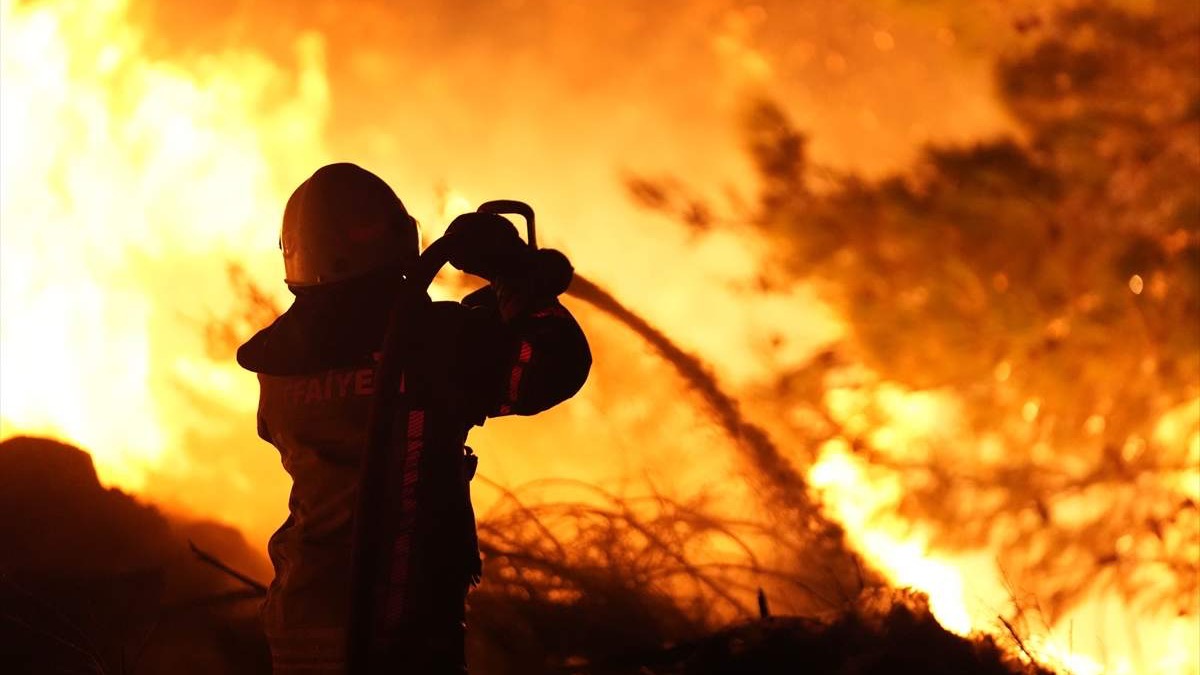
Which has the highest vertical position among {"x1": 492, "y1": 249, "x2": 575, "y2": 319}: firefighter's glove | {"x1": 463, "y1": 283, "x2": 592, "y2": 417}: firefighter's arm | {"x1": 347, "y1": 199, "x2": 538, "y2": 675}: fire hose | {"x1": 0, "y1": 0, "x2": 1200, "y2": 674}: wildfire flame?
{"x1": 0, "y1": 0, "x2": 1200, "y2": 674}: wildfire flame

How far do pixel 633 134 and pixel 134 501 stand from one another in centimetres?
359

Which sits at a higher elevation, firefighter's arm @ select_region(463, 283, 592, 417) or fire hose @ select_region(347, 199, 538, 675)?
firefighter's arm @ select_region(463, 283, 592, 417)

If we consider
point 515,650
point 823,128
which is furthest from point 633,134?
point 515,650

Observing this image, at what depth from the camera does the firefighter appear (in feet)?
7.86

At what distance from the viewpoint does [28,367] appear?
19.7 ft

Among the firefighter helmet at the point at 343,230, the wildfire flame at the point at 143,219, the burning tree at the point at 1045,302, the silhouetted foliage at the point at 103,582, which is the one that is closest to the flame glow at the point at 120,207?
the wildfire flame at the point at 143,219

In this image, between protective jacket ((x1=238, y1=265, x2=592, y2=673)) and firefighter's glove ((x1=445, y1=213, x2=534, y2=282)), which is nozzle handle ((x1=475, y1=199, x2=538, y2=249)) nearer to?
firefighter's glove ((x1=445, y1=213, x2=534, y2=282))

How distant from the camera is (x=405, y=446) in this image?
241 centimetres

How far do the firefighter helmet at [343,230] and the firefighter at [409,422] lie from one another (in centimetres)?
12

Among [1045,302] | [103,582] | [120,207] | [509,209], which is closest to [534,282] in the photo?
[509,209]

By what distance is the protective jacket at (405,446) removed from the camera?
7.89 feet

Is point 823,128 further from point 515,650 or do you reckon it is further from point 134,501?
point 134,501

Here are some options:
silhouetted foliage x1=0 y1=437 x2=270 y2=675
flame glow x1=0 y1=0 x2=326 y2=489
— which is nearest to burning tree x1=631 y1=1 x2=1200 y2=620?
flame glow x1=0 y1=0 x2=326 y2=489

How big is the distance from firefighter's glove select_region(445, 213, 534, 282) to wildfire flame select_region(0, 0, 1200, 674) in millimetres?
2816
